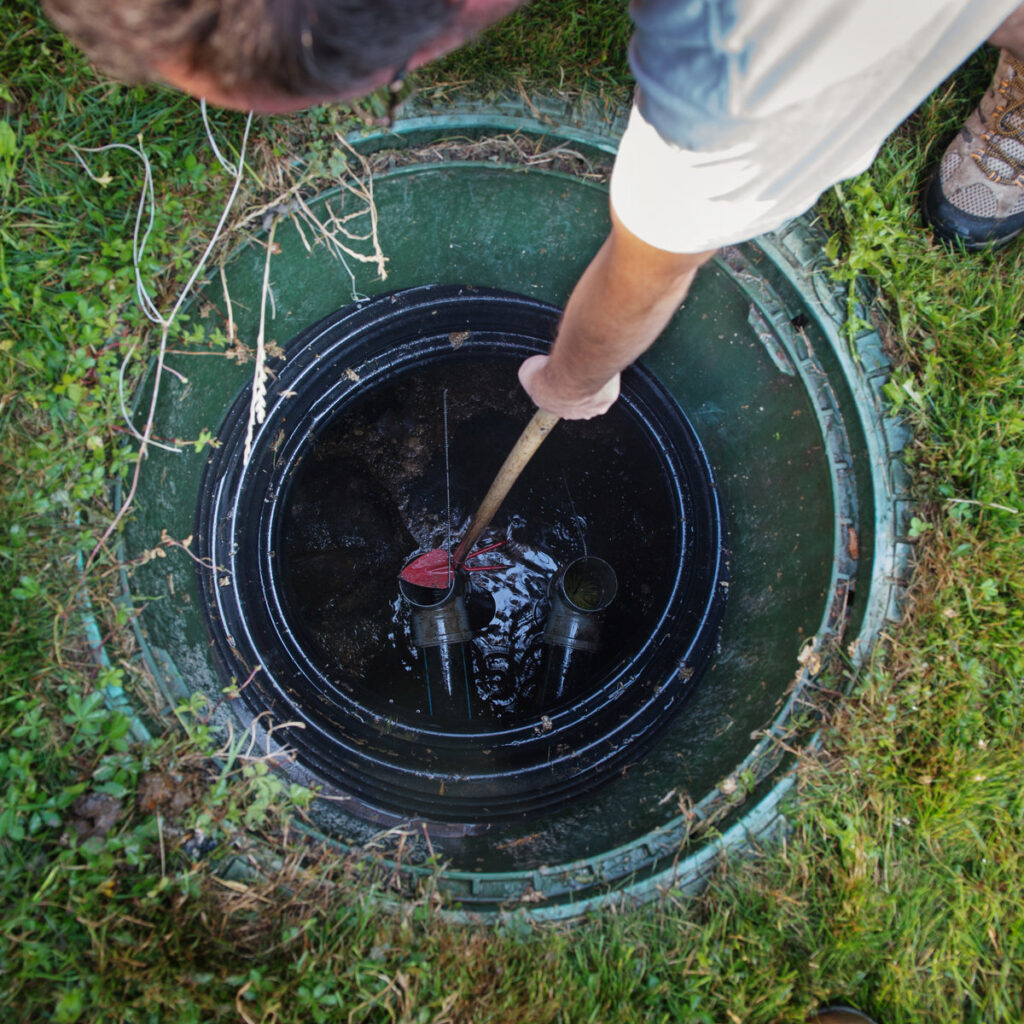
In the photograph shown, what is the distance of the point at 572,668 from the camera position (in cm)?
254

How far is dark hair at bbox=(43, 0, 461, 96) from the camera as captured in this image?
0.69 meters

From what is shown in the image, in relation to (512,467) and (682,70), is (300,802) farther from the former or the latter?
(682,70)

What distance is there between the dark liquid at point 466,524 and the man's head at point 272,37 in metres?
1.91

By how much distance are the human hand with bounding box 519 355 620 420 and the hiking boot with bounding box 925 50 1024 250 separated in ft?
3.62

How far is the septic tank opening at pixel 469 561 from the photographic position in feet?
7.73

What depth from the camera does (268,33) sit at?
70 cm

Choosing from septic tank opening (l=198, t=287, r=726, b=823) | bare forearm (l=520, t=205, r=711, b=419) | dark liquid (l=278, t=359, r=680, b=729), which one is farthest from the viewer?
dark liquid (l=278, t=359, r=680, b=729)

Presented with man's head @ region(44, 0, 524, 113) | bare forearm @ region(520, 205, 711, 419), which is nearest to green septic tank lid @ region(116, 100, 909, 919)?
bare forearm @ region(520, 205, 711, 419)

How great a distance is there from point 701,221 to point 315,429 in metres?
1.90

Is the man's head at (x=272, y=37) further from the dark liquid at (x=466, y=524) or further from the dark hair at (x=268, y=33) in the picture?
the dark liquid at (x=466, y=524)

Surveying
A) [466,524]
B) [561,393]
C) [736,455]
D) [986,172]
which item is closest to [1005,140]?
[986,172]

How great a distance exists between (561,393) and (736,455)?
3.35ft

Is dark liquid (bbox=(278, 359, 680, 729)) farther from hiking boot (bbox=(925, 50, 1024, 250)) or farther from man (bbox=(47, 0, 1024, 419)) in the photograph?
man (bbox=(47, 0, 1024, 419))

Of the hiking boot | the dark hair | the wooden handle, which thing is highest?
the hiking boot
